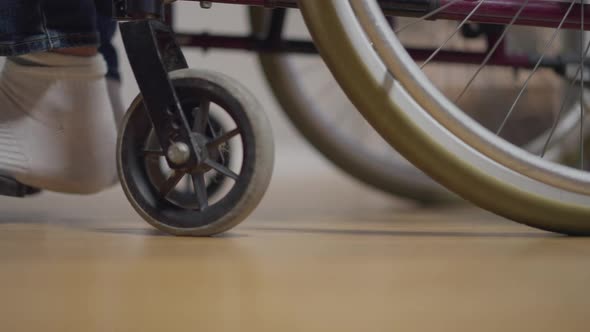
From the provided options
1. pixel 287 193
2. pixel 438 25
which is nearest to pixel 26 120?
pixel 287 193

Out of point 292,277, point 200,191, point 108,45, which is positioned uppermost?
point 108,45

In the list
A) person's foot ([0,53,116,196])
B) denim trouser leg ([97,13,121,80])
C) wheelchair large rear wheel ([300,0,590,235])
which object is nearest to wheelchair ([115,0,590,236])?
wheelchair large rear wheel ([300,0,590,235])

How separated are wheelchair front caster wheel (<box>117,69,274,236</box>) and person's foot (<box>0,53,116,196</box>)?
6.6 inches

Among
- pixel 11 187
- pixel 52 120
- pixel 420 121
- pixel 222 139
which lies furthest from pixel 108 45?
pixel 420 121

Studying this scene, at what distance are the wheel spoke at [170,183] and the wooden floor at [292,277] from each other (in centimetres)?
6

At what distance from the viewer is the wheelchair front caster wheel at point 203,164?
79 cm

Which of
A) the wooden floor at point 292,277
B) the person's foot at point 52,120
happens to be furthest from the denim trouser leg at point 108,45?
the wooden floor at point 292,277

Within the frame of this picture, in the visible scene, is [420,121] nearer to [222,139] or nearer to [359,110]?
[359,110]

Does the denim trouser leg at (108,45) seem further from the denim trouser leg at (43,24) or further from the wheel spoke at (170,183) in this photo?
the wheel spoke at (170,183)

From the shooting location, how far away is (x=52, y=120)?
0.99 m

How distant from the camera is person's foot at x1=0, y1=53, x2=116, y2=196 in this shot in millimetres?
947

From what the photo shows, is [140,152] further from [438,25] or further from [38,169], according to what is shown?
[438,25]

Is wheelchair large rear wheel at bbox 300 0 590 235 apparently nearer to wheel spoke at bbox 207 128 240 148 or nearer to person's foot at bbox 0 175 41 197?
wheel spoke at bbox 207 128 240 148

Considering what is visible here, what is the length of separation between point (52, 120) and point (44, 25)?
7.5 inches
